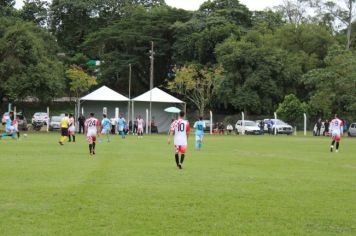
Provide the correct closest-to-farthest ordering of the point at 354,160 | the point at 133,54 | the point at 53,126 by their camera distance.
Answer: the point at 354,160
the point at 53,126
the point at 133,54

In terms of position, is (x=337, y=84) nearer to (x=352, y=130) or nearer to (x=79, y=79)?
(x=352, y=130)

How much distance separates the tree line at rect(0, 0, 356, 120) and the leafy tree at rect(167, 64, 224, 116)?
134 mm

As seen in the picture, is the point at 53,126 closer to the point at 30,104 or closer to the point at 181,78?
the point at 181,78

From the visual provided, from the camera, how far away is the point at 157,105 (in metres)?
56.8

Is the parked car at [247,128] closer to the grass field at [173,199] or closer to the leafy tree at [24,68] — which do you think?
the leafy tree at [24,68]

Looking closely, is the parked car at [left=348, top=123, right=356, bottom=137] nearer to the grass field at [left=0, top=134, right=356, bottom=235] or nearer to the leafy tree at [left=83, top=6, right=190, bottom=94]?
the leafy tree at [left=83, top=6, right=190, bottom=94]

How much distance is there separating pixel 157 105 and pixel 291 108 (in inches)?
540

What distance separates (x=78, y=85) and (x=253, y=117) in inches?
844

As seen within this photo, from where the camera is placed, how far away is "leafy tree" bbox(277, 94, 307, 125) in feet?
196

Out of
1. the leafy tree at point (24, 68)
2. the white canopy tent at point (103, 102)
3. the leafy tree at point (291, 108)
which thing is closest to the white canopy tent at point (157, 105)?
the white canopy tent at point (103, 102)

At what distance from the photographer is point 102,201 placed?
448 inches

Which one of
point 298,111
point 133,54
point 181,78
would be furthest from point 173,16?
point 298,111

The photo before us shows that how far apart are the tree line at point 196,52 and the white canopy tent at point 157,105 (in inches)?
291

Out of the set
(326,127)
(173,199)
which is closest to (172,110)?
(326,127)
